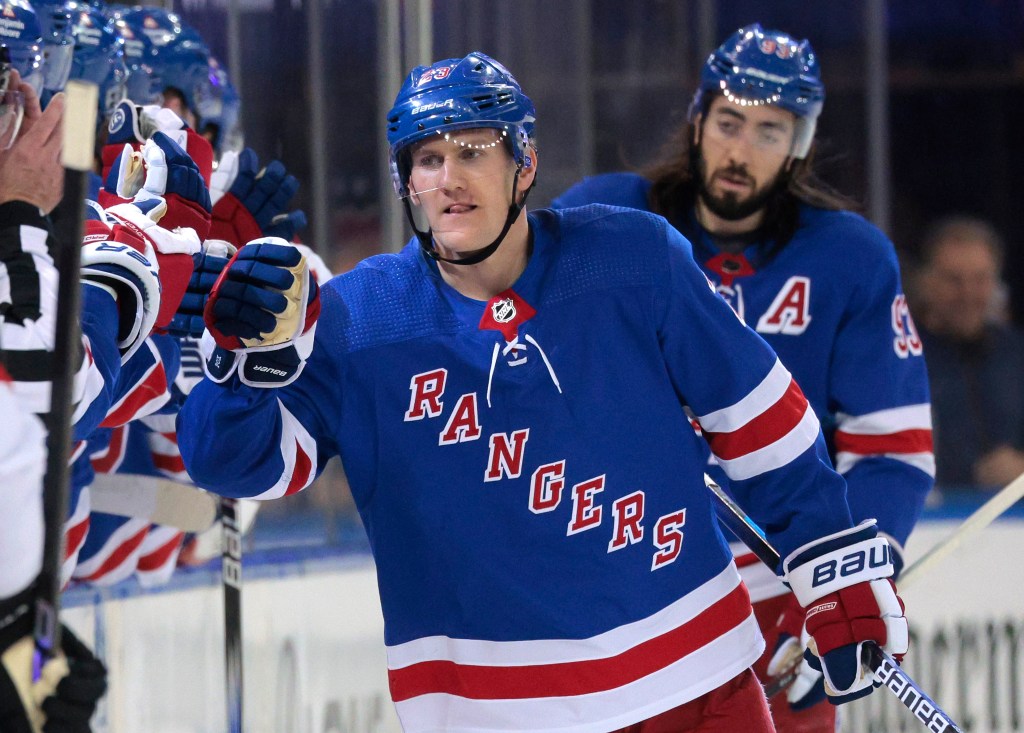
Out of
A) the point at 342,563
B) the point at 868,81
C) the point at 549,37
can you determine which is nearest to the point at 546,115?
the point at 549,37

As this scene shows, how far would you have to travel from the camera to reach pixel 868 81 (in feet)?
17.0

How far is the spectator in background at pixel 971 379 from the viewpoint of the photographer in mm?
4809

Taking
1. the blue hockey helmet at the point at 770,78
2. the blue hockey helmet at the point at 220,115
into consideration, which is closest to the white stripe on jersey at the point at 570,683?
the blue hockey helmet at the point at 770,78

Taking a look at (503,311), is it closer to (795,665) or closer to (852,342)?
(852,342)

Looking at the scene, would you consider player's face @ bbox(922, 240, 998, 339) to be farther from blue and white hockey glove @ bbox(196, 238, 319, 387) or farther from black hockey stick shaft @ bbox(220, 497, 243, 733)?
blue and white hockey glove @ bbox(196, 238, 319, 387)

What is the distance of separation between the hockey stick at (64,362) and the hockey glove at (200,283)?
18.5 inches

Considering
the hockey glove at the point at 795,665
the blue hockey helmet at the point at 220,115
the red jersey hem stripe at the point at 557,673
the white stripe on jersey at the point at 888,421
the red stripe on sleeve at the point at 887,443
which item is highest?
the blue hockey helmet at the point at 220,115

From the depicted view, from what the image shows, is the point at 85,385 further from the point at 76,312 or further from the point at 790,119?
the point at 790,119

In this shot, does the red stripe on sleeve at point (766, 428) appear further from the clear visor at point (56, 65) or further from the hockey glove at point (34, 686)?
the clear visor at point (56, 65)

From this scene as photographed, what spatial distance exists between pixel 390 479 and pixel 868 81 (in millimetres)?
3567

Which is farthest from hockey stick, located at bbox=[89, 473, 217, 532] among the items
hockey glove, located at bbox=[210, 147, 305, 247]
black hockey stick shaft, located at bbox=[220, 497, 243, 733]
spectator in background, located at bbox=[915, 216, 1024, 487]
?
spectator in background, located at bbox=[915, 216, 1024, 487]

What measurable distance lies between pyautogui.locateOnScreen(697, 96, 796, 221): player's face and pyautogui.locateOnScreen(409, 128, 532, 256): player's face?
2.91 ft

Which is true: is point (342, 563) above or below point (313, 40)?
below

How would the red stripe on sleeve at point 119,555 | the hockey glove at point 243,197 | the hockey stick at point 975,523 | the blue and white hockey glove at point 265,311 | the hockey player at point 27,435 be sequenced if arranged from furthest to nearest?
the red stripe on sleeve at point 119,555
the hockey stick at point 975,523
the hockey glove at point 243,197
the blue and white hockey glove at point 265,311
the hockey player at point 27,435
